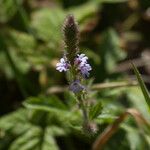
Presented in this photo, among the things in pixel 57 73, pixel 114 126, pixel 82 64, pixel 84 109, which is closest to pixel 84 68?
pixel 82 64

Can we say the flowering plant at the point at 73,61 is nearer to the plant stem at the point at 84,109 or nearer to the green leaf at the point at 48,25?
the plant stem at the point at 84,109

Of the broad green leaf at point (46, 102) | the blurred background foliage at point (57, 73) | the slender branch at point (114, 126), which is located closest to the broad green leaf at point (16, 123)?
the blurred background foliage at point (57, 73)

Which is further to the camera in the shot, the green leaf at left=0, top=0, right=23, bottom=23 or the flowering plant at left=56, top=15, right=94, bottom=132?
the green leaf at left=0, top=0, right=23, bottom=23

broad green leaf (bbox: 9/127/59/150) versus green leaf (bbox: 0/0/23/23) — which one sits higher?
green leaf (bbox: 0/0/23/23)

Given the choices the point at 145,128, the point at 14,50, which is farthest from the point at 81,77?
the point at 14,50

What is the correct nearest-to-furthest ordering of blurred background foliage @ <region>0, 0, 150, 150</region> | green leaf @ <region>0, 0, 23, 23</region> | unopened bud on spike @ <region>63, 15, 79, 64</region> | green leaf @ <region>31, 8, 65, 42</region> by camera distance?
unopened bud on spike @ <region>63, 15, 79, 64</region> → blurred background foliage @ <region>0, 0, 150, 150</region> → green leaf @ <region>0, 0, 23, 23</region> → green leaf @ <region>31, 8, 65, 42</region>

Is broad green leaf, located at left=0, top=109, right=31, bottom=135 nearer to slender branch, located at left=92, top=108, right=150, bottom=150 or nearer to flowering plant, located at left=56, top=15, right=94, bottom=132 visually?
slender branch, located at left=92, top=108, right=150, bottom=150

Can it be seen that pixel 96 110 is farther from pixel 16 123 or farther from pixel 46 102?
pixel 16 123

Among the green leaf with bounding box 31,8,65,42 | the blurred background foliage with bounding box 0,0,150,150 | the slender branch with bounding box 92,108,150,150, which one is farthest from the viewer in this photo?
the green leaf with bounding box 31,8,65,42

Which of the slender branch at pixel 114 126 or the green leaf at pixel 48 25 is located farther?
the green leaf at pixel 48 25

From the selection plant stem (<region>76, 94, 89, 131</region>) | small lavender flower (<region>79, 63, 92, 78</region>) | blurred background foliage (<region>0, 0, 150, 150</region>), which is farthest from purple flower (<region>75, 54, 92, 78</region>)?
blurred background foliage (<region>0, 0, 150, 150</region>)
